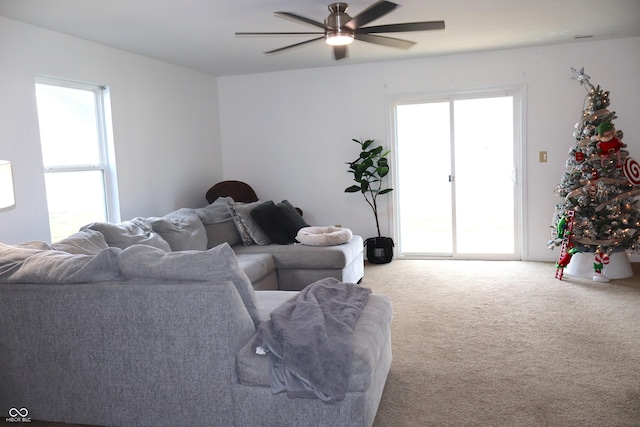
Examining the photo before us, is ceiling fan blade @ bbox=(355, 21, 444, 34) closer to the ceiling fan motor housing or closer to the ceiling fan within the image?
the ceiling fan

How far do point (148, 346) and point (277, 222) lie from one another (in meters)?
2.78

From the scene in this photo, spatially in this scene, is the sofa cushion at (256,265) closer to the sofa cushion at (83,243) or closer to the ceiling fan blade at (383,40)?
the sofa cushion at (83,243)

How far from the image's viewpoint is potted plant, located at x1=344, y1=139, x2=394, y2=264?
6.15 m

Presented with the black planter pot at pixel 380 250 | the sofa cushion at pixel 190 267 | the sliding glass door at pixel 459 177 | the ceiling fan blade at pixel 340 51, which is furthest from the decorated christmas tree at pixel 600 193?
the sofa cushion at pixel 190 267

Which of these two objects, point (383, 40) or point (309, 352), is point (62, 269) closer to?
point (309, 352)

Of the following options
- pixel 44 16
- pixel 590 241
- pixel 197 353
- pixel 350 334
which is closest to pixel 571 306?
pixel 590 241

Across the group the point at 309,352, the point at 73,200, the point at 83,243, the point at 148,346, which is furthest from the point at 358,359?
the point at 73,200

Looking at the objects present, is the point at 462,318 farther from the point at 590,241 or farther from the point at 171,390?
the point at 171,390

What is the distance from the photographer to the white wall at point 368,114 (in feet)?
18.6

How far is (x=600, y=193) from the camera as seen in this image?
492cm

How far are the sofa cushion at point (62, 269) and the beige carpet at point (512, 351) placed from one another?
154 cm

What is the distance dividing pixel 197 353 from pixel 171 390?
0.79 ft

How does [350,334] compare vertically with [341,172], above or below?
below

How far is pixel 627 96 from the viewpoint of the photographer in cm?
559
